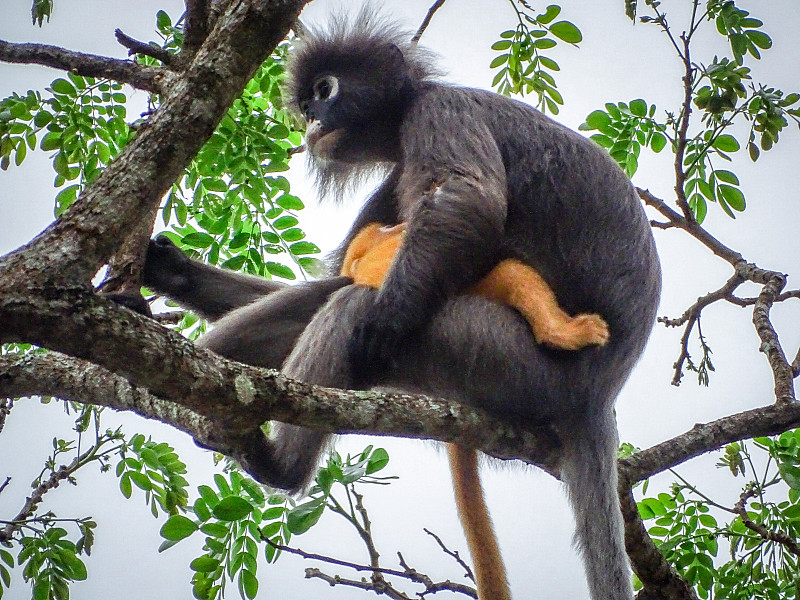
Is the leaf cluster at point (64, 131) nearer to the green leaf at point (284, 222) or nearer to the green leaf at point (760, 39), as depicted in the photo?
the green leaf at point (284, 222)

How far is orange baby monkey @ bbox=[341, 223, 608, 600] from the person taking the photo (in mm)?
2863

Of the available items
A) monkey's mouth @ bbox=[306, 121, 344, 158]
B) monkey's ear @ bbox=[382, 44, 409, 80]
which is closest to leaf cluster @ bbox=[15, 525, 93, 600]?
monkey's mouth @ bbox=[306, 121, 344, 158]

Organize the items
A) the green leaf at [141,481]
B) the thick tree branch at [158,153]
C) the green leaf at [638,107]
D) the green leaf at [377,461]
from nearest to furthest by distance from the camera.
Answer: the thick tree branch at [158,153], the green leaf at [377,461], the green leaf at [141,481], the green leaf at [638,107]

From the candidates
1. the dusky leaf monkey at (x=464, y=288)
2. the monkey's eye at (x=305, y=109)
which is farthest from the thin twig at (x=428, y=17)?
the monkey's eye at (x=305, y=109)

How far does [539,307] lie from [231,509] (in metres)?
1.22

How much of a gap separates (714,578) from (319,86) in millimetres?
2583

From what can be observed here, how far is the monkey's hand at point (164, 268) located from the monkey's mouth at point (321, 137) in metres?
0.72

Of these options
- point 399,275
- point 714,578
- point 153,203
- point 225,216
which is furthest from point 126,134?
point 714,578

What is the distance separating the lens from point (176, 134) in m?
2.02

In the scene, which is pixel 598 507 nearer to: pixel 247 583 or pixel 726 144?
pixel 247 583

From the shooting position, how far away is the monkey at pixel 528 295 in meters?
2.85

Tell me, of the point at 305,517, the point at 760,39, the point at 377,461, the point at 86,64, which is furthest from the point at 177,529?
the point at 760,39

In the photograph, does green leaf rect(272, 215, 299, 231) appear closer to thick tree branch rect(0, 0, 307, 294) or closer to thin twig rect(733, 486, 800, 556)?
thick tree branch rect(0, 0, 307, 294)

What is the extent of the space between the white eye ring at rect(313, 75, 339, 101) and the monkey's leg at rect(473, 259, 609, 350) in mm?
1149
